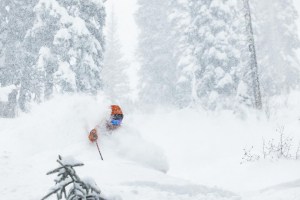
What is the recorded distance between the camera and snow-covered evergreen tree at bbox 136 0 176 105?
121 ft

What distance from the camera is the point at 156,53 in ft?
124

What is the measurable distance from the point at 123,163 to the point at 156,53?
95.8 ft

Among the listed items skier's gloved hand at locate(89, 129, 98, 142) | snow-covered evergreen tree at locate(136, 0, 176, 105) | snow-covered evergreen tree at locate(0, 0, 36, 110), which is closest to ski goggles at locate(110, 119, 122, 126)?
skier's gloved hand at locate(89, 129, 98, 142)

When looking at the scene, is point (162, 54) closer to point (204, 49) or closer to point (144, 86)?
point (144, 86)

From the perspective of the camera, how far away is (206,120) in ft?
88.1

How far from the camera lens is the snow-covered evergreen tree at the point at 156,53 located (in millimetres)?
36969

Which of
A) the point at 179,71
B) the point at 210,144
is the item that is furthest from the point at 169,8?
the point at 210,144

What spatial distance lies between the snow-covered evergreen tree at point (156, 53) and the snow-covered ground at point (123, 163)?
683 inches

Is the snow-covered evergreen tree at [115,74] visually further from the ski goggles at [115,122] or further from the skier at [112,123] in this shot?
the ski goggles at [115,122]

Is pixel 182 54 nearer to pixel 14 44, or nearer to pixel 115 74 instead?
pixel 115 74

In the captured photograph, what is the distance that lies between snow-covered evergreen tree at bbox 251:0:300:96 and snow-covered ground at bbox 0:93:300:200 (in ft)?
68.3

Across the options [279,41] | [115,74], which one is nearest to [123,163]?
[279,41]

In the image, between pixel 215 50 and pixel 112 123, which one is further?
pixel 215 50

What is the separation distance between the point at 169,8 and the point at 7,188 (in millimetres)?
33457
